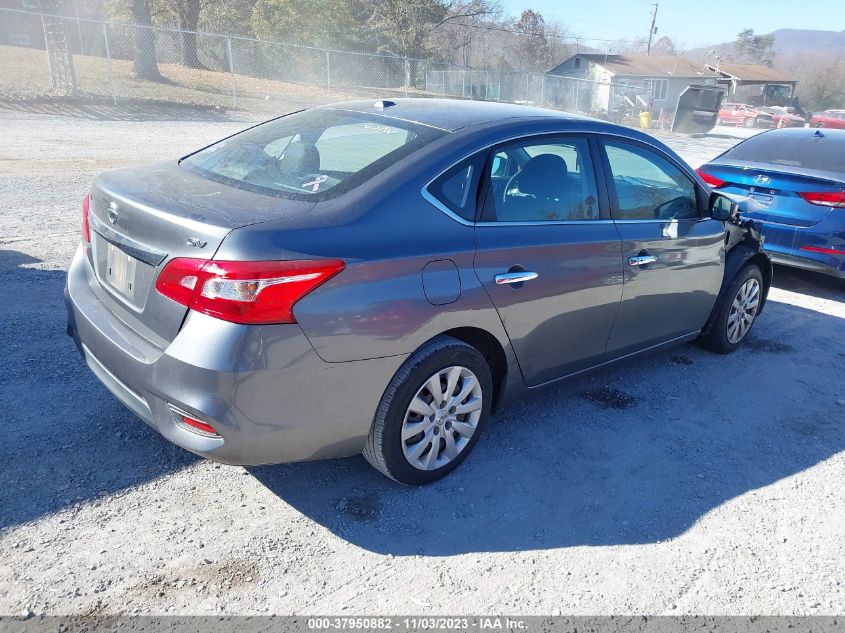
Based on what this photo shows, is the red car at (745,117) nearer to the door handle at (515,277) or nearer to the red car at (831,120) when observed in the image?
the red car at (831,120)

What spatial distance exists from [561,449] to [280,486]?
1.49 meters

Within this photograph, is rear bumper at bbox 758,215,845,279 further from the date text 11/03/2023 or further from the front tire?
the date text 11/03/2023

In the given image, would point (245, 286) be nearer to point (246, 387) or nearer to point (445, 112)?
point (246, 387)

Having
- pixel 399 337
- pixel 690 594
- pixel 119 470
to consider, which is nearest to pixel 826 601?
pixel 690 594

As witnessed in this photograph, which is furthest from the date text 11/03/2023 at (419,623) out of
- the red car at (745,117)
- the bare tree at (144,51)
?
the red car at (745,117)

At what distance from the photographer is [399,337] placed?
113 inches

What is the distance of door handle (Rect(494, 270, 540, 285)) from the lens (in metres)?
3.21

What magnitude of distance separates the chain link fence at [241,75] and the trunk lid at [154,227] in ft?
64.0

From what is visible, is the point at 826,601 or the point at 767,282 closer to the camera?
the point at 826,601

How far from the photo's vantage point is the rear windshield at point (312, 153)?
309cm

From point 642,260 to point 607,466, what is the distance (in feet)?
3.89

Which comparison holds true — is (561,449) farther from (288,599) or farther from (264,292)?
(264,292)

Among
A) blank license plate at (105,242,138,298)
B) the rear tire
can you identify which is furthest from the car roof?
the rear tire

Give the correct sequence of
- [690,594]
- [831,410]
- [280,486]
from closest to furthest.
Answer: [690,594] → [280,486] → [831,410]
